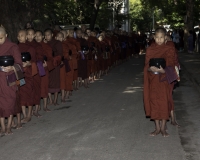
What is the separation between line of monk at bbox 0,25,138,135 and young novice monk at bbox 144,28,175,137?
6.40ft

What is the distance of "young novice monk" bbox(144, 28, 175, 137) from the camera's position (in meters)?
7.95

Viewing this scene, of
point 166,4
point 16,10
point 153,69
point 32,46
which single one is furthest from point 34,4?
point 166,4

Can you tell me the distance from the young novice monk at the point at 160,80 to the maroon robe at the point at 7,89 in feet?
6.55

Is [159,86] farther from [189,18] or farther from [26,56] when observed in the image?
[189,18]

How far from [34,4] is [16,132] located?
9.31 m

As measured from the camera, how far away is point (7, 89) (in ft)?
26.8

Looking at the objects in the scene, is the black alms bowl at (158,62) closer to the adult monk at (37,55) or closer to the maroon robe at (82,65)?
the adult monk at (37,55)

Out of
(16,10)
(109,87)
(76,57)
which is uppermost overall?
(16,10)

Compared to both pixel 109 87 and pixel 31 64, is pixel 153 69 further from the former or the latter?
pixel 109 87

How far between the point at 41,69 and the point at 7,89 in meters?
1.67

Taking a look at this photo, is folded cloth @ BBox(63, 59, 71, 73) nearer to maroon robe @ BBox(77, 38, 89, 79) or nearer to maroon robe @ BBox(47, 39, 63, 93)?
maroon robe @ BBox(47, 39, 63, 93)

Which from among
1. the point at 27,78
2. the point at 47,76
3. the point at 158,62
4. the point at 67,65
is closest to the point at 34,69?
the point at 27,78

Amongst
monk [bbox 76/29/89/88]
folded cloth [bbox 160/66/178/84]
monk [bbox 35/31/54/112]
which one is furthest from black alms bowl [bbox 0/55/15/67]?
monk [bbox 76/29/89/88]

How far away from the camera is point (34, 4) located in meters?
17.3
